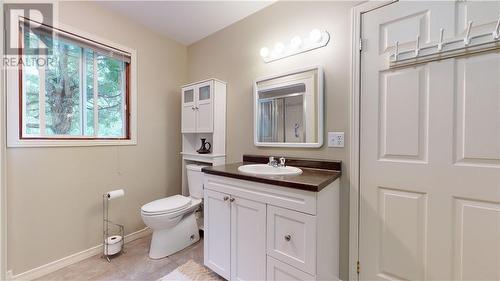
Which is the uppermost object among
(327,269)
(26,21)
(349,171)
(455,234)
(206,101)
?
(26,21)

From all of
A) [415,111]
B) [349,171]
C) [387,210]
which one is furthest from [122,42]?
[387,210]

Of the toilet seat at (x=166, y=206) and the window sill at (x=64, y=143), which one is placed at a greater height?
the window sill at (x=64, y=143)

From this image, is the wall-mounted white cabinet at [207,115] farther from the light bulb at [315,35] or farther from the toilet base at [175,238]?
the light bulb at [315,35]

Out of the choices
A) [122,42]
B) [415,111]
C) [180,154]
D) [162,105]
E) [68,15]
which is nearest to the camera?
[415,111]

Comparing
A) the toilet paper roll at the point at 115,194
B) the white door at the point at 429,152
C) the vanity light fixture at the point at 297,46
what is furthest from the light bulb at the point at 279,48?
the toilet paper roll at the point at 115,194

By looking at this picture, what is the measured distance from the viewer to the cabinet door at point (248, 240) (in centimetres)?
128

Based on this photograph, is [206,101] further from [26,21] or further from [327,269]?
[327,269]

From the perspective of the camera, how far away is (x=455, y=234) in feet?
3.71

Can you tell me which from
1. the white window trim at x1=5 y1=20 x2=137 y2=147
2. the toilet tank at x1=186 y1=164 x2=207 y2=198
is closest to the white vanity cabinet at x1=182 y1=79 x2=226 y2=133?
the toilet tank at x1=186 y1=164 x2=207 y2=198

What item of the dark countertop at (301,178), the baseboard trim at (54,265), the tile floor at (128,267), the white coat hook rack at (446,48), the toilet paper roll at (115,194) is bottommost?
the tile floor at (128,267)

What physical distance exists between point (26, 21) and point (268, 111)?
1965mm

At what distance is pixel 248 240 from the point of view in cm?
135

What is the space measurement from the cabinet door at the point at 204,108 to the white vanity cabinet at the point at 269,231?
2.29 ft

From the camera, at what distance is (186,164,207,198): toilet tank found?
219 cm
